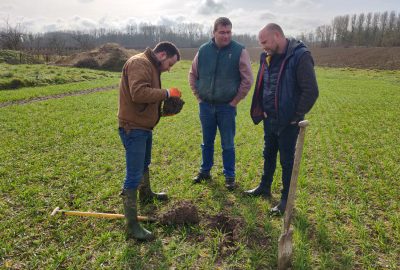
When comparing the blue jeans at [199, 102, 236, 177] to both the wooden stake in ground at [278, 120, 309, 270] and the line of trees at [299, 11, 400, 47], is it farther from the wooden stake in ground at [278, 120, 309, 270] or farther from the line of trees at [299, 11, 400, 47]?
the line of trees at [299, 11, 400, 47]

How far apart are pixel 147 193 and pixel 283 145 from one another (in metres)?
2.28

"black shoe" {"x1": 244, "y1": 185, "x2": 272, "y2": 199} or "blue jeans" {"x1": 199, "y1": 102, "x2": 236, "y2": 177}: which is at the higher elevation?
"blue jeans" {"x1": 199, "y1": 102, "x2": 236, "y2": 177}

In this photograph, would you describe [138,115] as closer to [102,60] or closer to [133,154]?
[133,154]

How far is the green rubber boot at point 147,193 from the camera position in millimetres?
4977

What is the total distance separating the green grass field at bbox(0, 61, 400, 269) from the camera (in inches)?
146

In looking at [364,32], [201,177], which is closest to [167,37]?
[364,32]

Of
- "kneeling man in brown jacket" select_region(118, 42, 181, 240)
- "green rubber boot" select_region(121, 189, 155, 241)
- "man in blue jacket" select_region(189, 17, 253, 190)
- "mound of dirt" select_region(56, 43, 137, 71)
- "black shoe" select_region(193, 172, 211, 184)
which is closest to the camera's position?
"kneeling man in brown jacket" select_region(118, 42, 181, 240)

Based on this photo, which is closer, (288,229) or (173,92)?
(288,229)

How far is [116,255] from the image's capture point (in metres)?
3.70

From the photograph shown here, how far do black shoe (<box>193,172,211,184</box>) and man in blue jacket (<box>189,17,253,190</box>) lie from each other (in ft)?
1.60

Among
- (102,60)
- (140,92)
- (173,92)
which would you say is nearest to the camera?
(140,92)

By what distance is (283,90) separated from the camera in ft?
14.3

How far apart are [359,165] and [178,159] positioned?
4133mm

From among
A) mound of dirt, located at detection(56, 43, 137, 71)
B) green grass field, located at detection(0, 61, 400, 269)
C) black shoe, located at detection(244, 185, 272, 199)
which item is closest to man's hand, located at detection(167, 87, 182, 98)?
green grass field, located at detection(0, 61, 400, 269)
